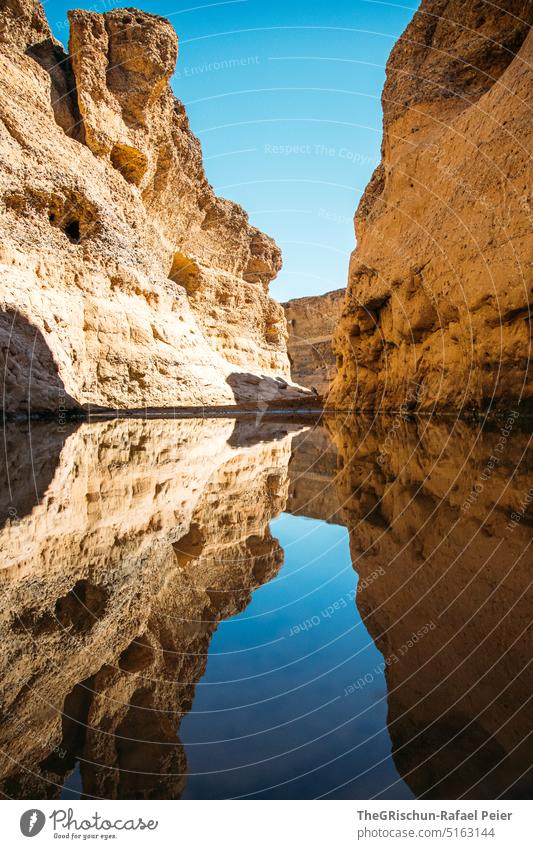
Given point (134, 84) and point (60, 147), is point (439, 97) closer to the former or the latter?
point (60, 147)

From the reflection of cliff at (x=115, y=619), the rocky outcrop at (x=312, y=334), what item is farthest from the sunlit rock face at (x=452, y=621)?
the rocky outcrop at (x=312, y=334)

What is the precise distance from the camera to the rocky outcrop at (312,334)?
53.8 m

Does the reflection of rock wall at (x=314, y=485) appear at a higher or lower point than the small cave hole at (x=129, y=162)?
lower

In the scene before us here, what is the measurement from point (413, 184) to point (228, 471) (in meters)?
10.3

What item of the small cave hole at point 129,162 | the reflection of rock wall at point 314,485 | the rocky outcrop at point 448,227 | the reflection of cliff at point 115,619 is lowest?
the reflection of rock wall at point 314,485

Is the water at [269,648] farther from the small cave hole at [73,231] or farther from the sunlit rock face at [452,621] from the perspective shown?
the small cave hole at [73,231]

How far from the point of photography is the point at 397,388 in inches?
487

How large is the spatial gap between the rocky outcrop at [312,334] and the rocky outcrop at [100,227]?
21.4 m

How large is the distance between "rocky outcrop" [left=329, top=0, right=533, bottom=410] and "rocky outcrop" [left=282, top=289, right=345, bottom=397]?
3863cm

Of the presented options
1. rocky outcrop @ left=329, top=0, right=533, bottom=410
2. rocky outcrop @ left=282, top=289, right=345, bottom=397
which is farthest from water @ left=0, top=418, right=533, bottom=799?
rocky outcrop @ left=282, top=289, right=345, bottom=397

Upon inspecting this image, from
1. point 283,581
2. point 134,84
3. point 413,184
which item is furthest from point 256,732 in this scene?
point 134,84

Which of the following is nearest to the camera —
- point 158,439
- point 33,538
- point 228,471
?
point 33,538

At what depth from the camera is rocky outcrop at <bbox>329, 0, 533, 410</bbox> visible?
777cm

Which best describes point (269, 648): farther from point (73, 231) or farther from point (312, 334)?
point (312, 334)
